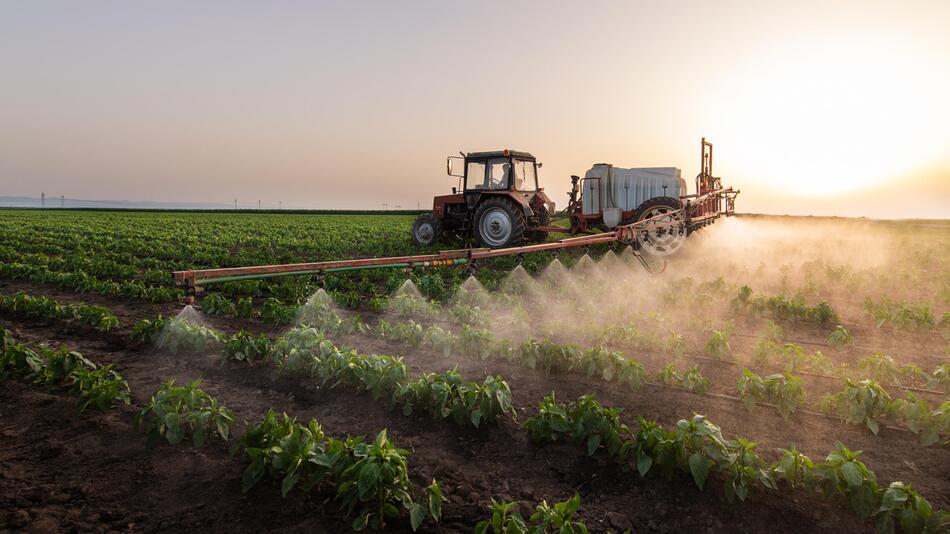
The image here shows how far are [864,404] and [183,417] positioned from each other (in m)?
5.77

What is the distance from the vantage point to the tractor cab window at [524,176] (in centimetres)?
1485

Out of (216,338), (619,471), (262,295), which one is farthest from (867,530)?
(262,295)

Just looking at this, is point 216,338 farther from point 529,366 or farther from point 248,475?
point 529,366

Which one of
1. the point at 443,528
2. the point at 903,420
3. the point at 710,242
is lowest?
the point at 443,528

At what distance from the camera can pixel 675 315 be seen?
29.3 ft

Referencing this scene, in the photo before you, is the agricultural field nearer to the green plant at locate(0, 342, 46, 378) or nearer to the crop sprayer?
the green plant at locate(0, 342, 46, 378)

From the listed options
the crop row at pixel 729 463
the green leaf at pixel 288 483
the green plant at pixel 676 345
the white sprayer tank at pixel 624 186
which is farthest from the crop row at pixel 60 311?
the white sprayer tank at pixel 624 186

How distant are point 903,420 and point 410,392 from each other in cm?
440

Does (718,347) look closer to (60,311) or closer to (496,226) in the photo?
(496,226)

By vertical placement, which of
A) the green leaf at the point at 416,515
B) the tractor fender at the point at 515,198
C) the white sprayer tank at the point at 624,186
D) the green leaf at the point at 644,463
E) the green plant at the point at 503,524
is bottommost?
the green leaf at the point at 416,515

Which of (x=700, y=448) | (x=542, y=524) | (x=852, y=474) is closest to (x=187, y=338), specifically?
(x=542, y=524)

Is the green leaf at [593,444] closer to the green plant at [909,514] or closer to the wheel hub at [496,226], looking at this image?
the green plant at [909,514]

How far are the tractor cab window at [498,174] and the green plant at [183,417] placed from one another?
11307 mm

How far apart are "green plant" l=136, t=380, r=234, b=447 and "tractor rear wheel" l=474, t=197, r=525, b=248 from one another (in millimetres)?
10106
